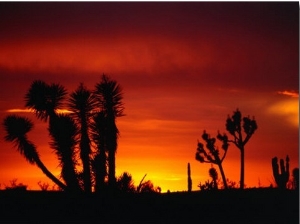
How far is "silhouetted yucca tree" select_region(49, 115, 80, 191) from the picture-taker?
18.1 m

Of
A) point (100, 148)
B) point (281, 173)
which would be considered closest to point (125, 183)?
point (100, 148)

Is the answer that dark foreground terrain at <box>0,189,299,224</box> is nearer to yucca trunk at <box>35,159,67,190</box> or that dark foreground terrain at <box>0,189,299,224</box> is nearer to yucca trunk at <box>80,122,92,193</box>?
yucca trunk at <box>35,159,67,190</box>

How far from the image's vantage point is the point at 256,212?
1622cm

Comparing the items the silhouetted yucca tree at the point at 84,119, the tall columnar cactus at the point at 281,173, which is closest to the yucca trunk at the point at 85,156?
the silhouetted yucca tree at the point at 84,119

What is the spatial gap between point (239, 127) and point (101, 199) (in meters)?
16.2

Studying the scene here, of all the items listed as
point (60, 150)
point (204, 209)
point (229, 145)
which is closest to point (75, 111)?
point (60, 150)

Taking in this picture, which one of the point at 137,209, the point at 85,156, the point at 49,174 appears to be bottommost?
the point at 137,209

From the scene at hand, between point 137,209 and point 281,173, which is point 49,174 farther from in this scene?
point 281,173

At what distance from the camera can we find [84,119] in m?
18.9

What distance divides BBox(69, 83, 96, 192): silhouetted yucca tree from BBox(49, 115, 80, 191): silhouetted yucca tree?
0.96ft

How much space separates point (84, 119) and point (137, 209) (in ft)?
14.5

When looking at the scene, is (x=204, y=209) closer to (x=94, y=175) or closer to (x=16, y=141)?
(x=94, y=175)

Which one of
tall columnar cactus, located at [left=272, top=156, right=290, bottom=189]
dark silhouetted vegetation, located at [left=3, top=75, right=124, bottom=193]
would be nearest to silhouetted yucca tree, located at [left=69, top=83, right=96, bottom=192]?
dark silhouetted vegetation, located at [left=3, top=75, right=124, bottom=193]

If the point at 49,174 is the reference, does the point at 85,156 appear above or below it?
above
